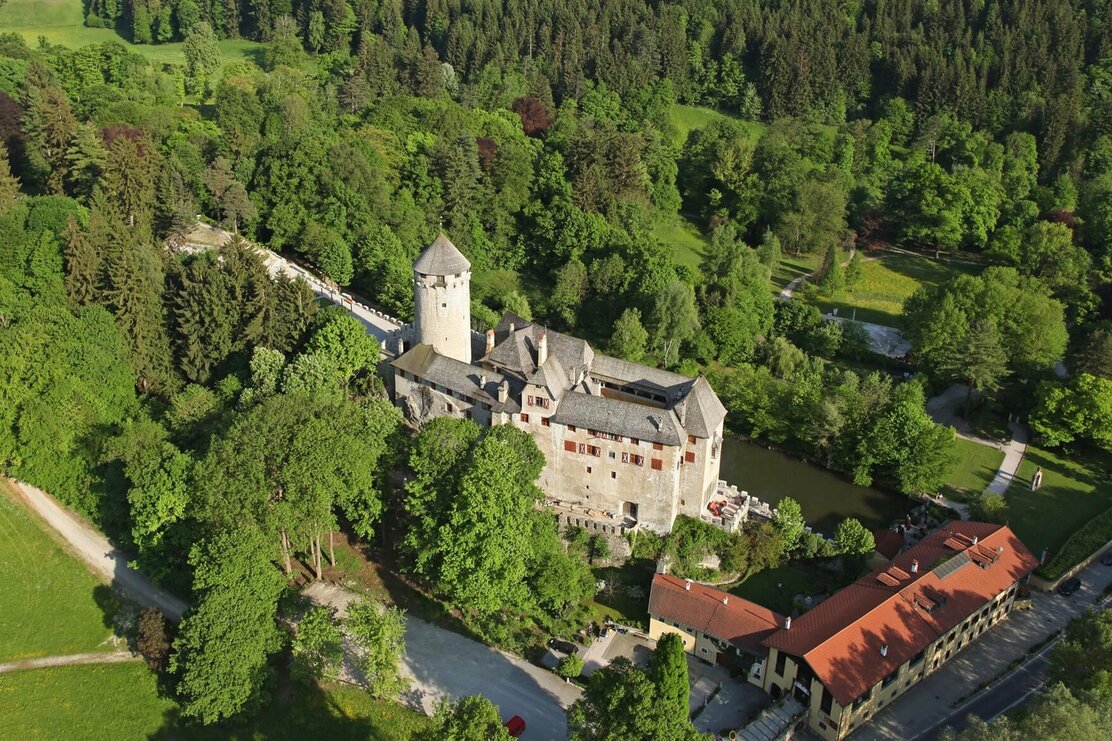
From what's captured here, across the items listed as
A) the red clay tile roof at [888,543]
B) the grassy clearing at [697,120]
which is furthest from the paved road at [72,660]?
the grassy clearing at [697,120]

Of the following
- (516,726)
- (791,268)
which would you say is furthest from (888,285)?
(516,726)

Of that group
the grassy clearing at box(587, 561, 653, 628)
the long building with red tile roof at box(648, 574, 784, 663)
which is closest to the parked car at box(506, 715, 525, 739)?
the grassy clearing at box(587, 561, 653, 628)

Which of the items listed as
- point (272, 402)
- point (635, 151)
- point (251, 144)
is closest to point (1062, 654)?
point (272, 402)

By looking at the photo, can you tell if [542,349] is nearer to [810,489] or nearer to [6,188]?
[810,489]

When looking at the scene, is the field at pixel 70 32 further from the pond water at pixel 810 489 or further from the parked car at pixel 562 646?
the parked car at pixel 562 646

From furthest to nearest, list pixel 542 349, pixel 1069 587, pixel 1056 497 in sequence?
1. pixel 1056 497
2. pixel 542 349
3. pixel 1069 587

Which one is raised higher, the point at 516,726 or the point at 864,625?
the point at 864,625

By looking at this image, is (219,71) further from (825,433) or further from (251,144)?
(825,433)
